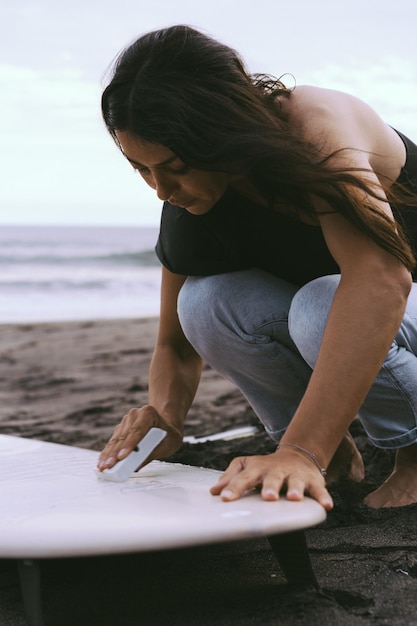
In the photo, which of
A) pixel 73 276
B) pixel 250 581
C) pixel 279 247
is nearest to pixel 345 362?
pixel 250 581

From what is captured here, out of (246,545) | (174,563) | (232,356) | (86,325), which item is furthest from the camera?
(86,325)

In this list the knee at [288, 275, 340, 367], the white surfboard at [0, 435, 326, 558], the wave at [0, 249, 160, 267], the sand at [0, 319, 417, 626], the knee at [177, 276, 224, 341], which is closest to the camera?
the white surfboard at [0, 435, 326, 558]

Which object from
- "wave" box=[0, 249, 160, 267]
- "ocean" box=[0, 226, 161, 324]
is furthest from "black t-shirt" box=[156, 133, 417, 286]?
"wave" box=[0, 249, 160, 267]

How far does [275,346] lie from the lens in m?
1.88

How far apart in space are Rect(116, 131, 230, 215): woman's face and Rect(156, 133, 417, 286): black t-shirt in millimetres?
216

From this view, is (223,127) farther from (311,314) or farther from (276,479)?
(276,479)

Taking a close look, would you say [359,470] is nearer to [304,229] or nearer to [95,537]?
[304,229]

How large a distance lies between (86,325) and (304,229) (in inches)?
214

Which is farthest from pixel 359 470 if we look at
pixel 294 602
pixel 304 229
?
A: pixel 294 602

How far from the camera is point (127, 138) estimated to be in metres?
1.47

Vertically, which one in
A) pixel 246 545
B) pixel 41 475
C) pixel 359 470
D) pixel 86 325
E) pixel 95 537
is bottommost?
pixel 86 325

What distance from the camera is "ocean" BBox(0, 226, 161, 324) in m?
9.48

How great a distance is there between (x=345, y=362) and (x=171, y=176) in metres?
0.46

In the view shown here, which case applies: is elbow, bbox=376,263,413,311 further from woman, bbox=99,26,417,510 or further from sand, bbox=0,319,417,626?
sand, bbox=0,319,417,626
